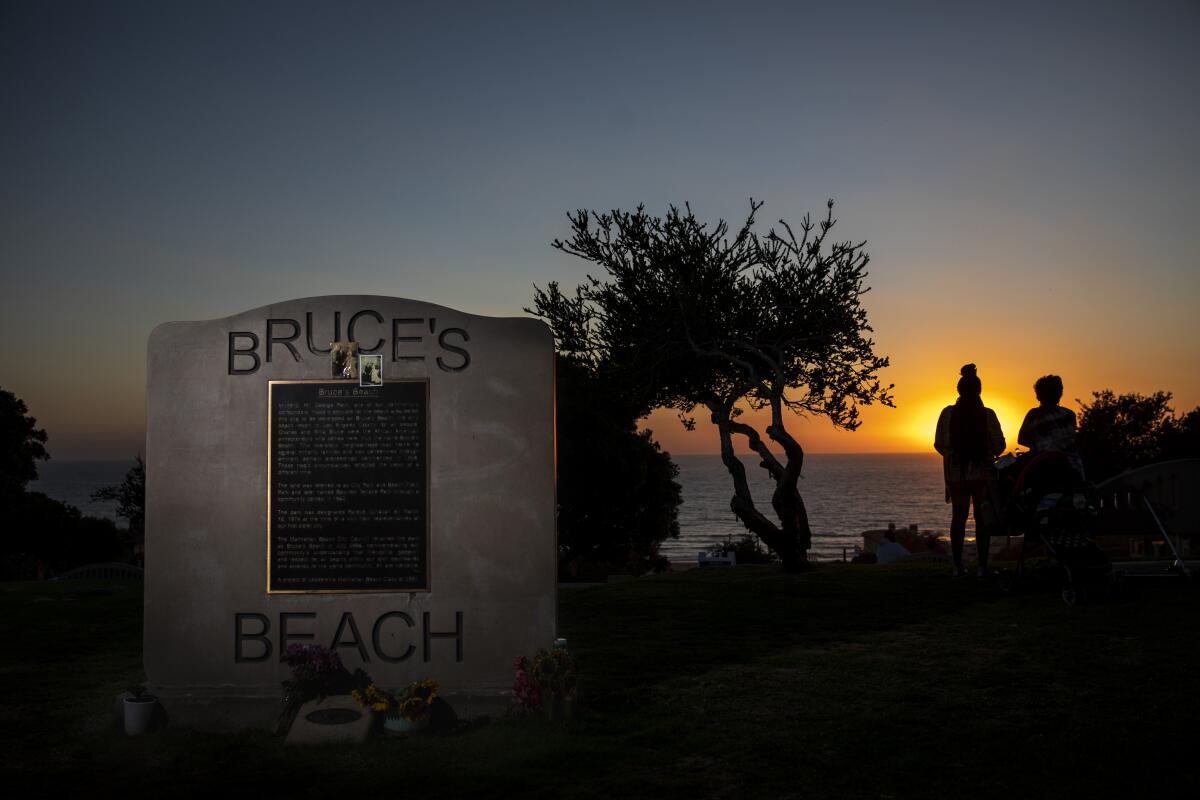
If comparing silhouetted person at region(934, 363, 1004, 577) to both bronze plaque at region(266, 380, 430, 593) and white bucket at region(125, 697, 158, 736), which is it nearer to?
bronze plaque at region(266, 380, 430, 593)

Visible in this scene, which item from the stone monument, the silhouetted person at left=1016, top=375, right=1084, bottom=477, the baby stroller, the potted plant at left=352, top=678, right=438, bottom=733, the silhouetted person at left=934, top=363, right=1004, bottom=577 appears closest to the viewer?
the potted plant at left=352, top=678, right=438, bottom=733

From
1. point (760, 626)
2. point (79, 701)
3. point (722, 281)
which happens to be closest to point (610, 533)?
point (722, 281)

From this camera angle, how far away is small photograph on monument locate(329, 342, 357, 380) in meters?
7.14

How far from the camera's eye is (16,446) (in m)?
35.8

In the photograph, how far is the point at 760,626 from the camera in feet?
34.4

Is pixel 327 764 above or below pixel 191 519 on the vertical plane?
below

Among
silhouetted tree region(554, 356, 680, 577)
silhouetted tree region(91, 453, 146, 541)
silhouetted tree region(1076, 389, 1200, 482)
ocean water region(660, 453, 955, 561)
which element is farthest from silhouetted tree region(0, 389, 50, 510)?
ocean water region(660, 453, 955, 561)

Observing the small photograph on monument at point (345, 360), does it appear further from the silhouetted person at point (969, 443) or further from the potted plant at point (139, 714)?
the silhouetted person at point (969, 443)

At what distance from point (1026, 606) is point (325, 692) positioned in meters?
7.79

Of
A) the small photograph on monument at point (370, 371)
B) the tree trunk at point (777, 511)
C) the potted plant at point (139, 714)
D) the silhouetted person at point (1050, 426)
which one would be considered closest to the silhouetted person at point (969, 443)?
the silhouetted person at point (1050, 426)

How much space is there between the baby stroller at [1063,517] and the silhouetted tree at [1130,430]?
3718 centimetres

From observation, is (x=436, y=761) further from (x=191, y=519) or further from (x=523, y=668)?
(x=191, y=519)

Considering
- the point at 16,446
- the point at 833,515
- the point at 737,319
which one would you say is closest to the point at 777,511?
the point at 737,319

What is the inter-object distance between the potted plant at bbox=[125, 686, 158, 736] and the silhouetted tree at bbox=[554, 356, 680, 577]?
910 inches
